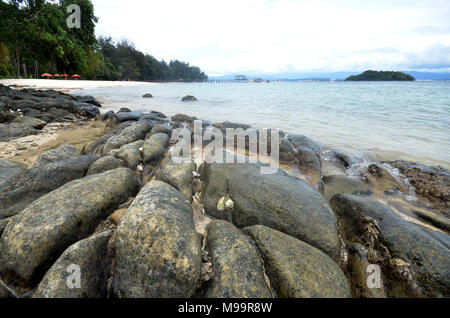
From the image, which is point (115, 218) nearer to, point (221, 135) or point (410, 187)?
point (221, 135)

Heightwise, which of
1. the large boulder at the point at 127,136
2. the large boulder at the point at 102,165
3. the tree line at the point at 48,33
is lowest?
the large boulder at the point at 102,165

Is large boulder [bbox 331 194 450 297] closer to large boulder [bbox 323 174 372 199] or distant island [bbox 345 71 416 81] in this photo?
large boulder [bbox 323 174 372 199]

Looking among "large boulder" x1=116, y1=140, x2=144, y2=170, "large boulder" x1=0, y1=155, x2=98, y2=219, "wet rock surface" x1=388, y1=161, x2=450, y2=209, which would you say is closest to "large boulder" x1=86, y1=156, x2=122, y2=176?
"large boulder" x1=0, y1=155, x2=98, y2=219

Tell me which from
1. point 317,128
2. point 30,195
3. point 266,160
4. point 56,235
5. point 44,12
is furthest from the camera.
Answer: point 44,12

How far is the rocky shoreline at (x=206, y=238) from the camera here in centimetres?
143

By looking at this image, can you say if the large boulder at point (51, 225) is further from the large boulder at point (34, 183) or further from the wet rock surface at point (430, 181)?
the wet rock surface at point (430, 181)

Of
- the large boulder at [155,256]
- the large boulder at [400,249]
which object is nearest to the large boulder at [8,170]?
the large boulder at [155,256]

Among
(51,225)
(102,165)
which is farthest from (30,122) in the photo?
(51,225)

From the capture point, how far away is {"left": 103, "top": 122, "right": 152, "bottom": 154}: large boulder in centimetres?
380

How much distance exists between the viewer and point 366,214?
85.6 inches

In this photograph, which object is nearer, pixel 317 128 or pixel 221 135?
pixel 221 135

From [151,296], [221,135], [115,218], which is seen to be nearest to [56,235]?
[115,218]

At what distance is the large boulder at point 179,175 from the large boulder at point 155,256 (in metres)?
0.95
